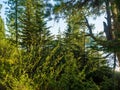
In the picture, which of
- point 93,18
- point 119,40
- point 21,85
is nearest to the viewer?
point 119,40

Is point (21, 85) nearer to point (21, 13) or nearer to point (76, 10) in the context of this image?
point (76, 10)

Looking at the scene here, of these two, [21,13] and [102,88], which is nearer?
[102,88]

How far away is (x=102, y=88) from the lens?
1616cm

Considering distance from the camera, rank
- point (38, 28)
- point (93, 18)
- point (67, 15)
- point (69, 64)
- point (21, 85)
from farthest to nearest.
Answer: point (38, 28) < point (93, 18) < point (67, 15) < point (69, 64) < point (21, 85)

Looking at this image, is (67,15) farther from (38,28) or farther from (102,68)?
(38,28)

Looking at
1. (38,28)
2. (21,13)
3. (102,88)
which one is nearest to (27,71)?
(102,88)

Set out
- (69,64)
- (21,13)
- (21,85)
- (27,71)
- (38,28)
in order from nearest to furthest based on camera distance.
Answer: (21,85) < (27,71) < (69,64) < (38,28) < (21,13)

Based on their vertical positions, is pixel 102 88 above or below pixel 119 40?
below

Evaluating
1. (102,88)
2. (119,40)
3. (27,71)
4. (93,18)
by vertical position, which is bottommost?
(102,88)

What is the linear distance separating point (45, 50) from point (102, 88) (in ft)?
11.1

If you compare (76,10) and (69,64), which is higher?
(76,10)

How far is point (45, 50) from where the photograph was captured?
17000mm

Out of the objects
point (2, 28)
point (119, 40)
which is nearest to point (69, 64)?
point (119, 40)

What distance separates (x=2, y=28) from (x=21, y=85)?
1106cm
